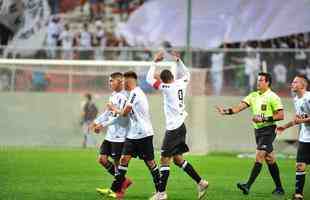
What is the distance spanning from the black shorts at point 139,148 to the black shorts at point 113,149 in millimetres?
851

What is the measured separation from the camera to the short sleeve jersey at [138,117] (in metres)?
16.0

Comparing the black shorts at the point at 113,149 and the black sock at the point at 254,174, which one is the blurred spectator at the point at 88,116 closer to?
the black shorts at the point at 113,149

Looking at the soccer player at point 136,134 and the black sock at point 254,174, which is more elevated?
the soccer player at point 136,134

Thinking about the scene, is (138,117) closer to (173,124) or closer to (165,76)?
(173,124)

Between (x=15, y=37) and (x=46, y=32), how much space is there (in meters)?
1.23

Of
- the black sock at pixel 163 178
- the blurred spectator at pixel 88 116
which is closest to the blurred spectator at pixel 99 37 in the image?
the blurred spectator at pixel 88 116

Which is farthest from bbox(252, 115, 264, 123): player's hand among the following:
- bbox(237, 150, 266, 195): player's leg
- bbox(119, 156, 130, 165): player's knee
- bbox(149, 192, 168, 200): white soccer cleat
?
bbox(119, 156, 130, 165): player's knee

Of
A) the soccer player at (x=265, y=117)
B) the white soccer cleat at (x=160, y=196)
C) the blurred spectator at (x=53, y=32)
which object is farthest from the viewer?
the blurred spectator at (x=53, y=32)

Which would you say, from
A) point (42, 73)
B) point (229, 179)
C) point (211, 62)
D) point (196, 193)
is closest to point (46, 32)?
point (42, 73)

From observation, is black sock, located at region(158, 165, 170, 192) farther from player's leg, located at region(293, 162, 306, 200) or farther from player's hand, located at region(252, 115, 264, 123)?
player's hand, located at region(252, 115, 264, 123)

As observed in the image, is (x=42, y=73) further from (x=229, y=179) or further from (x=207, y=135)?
(x=229, y=179)

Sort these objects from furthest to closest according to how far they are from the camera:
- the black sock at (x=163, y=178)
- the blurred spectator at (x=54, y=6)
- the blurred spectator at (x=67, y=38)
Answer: the blurred spectator at (x=54, y=6) → the blurred spectator at (x=67, y=38) → the black sock at (x=163, y=178)

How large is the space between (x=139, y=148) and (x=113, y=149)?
1.07 m

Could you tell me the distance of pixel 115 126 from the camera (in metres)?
17.1
